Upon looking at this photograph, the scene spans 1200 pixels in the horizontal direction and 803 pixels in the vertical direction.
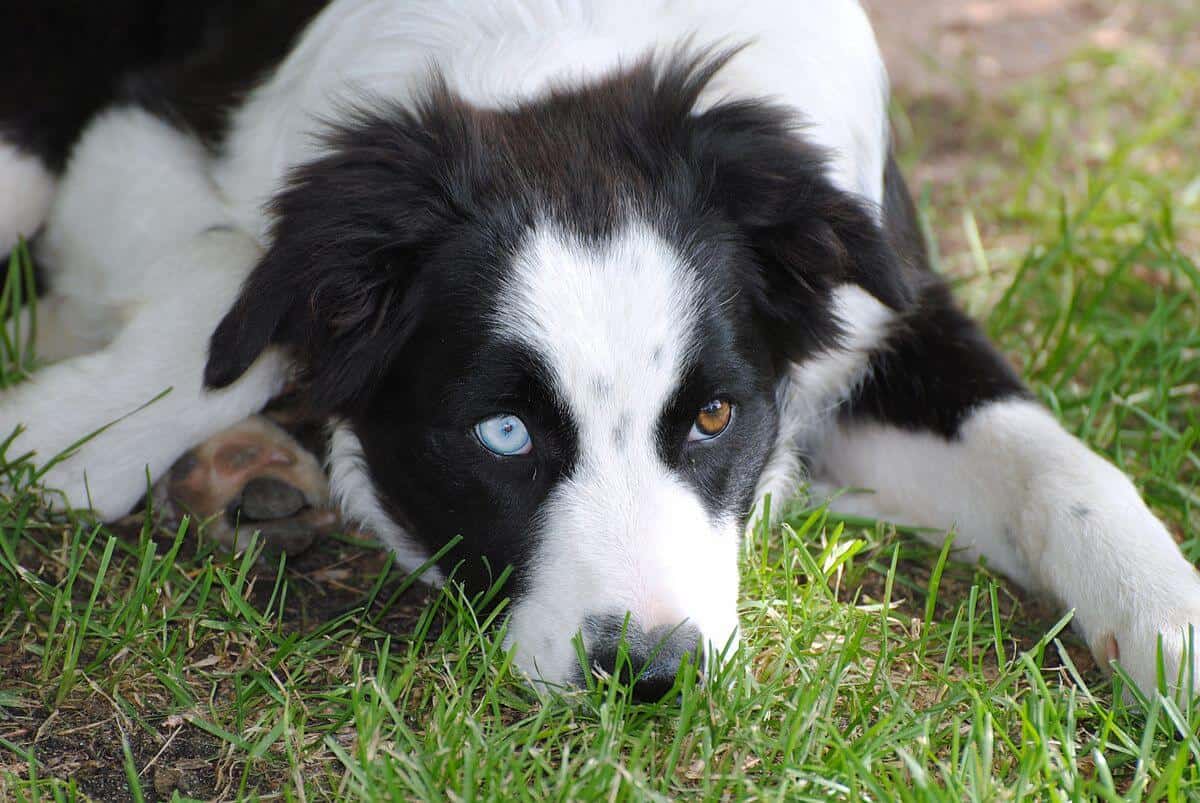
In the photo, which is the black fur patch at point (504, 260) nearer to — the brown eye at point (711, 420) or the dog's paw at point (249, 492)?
the brown eye at point (711, 420)

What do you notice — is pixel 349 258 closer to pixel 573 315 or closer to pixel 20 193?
pixel 573 315

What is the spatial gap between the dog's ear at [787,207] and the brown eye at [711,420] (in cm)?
27

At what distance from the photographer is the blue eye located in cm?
249

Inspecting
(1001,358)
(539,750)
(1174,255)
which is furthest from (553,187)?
(1174,255)

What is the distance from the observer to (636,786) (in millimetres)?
2172

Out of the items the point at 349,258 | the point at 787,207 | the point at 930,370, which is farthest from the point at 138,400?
the point at 930,370

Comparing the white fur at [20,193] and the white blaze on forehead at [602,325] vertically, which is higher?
the white blaze on forehead at [602,325]

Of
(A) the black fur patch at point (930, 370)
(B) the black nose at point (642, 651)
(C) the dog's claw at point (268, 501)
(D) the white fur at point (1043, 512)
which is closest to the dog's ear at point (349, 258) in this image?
(C) the dog's claw at point (268, 501)

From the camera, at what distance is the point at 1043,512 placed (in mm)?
2838

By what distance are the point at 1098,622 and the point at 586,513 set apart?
1.04 metres

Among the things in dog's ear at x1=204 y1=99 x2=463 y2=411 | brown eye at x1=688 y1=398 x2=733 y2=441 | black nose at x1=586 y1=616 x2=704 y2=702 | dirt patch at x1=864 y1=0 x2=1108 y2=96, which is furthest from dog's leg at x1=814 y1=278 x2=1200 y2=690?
dirt patch at x1=864 y1=0 x2=1108 y2=96

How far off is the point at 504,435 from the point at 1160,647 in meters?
1.21

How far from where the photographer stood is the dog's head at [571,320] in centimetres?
240

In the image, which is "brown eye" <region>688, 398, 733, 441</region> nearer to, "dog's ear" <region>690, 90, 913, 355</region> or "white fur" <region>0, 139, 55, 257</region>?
"dog's ear" <region>690, 90, 913, 355</region>
